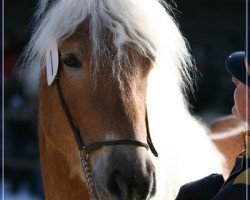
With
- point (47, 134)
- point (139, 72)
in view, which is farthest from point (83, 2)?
point (47, 134)

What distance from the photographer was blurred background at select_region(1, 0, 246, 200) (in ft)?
26.5

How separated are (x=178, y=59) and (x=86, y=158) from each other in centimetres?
73

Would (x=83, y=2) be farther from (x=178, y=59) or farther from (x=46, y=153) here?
(x=46, y=153)

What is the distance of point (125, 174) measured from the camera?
2539mm

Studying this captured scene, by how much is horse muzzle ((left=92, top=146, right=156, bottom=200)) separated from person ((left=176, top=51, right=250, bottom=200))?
0.46 m

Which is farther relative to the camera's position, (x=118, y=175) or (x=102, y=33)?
(x=102, y=33)

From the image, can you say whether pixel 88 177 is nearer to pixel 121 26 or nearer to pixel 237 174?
pixel 121 26

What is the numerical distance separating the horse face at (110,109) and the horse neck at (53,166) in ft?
0.64

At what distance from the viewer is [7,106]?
856 cm

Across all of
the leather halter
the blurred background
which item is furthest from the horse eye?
the blurred background

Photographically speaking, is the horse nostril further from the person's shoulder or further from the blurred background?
the blurred background

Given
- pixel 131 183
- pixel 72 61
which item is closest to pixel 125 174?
pixel 131 183

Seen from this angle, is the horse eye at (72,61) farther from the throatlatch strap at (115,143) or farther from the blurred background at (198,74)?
the blurred background at (198,74)

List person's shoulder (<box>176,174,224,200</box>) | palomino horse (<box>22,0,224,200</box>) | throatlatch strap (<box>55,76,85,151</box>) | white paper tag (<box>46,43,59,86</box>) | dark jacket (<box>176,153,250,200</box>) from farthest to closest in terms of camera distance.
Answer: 1. white paper tag (<box>46,43,59,86</box>)
2. throatlatch strap (<box>55,76,85,151</box>)
3. palomino horse (<box>22,0,224,200</box>)
4. person's shoulder (<box>176,174,224,200</box>)
5. dark jacket (<box>176,153,250,200</box>)
